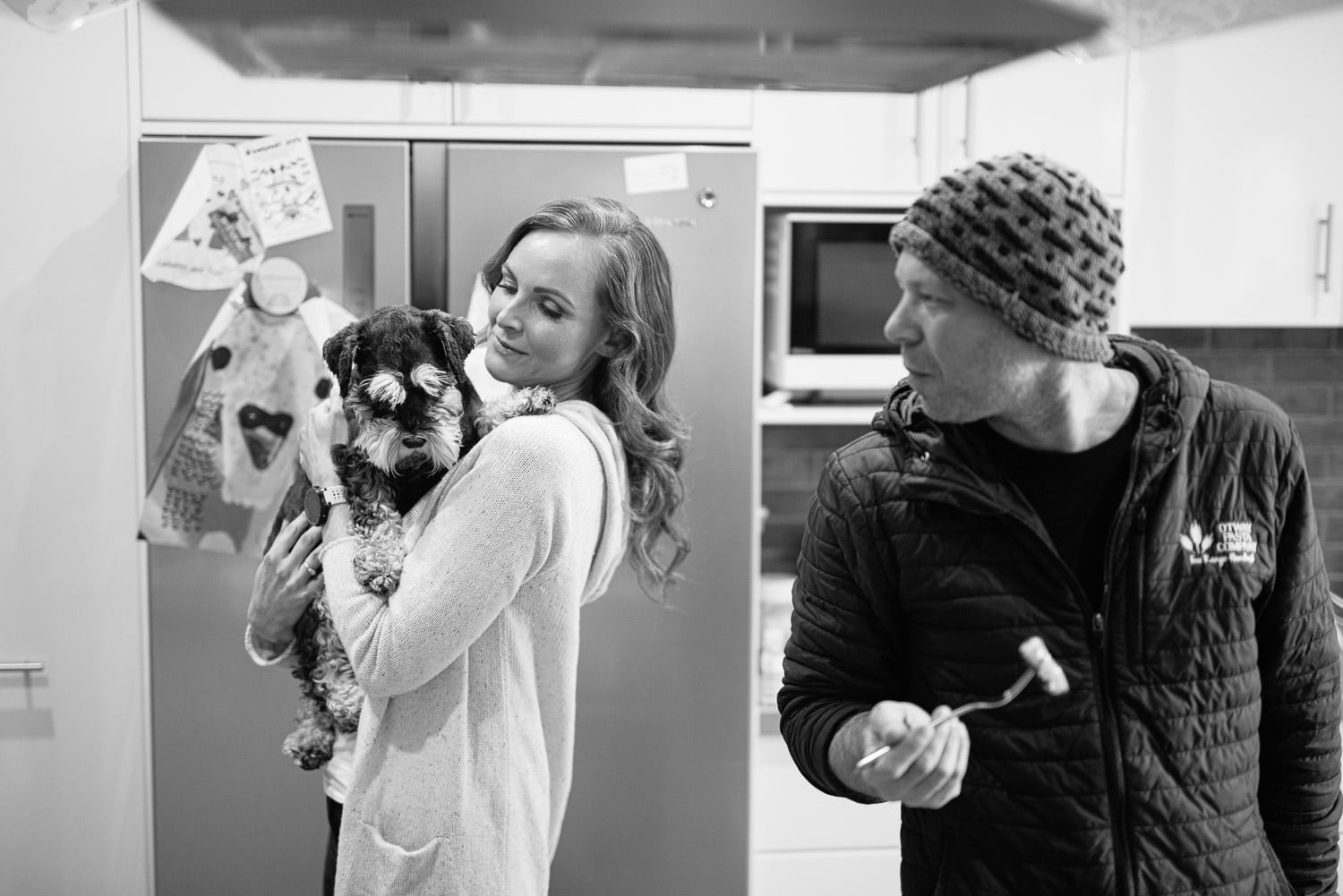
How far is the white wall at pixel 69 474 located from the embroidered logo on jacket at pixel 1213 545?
1857 mm

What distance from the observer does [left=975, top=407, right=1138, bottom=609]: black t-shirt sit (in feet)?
3.56

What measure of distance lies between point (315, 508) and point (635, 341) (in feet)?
1.32

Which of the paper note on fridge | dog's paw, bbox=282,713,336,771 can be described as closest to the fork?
dog's paw, bbox=282,713,336,771

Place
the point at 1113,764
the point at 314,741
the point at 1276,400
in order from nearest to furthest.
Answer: the point at 1113,764, the point at 314,741, the point at 1276,400

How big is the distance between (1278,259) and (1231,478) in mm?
1768

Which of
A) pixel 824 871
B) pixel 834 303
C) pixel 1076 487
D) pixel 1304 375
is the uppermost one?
pixel 834 303

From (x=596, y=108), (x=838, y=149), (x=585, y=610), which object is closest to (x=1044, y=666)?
(x=585, y=610)

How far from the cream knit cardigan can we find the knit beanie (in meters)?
0.46

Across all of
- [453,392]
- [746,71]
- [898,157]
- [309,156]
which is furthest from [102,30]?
[746,71]

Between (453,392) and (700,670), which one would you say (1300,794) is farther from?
(700,670)

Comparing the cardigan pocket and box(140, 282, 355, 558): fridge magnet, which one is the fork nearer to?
the cardigan pocket

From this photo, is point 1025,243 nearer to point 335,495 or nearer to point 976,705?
point 976,705

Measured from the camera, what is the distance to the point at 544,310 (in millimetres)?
1340

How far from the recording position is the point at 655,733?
7.40 feet
